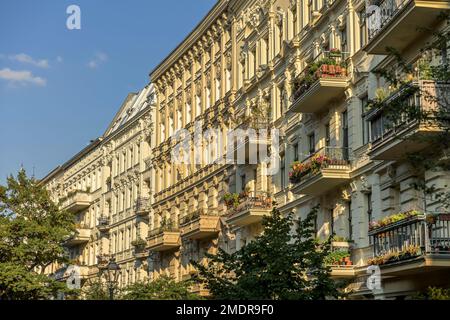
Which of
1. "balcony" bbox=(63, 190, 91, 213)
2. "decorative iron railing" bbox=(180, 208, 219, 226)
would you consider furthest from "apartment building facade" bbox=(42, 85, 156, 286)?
"decorative iron railing" bbox=(180, 208, 219, 226)

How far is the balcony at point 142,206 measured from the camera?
196 ft

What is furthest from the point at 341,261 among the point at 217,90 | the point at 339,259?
the point at 217,90

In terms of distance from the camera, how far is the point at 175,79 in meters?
56.6

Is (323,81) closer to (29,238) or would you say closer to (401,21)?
(401,21)

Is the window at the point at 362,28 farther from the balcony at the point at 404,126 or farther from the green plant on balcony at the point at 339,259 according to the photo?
the green plant on balcony at the point at 339,259

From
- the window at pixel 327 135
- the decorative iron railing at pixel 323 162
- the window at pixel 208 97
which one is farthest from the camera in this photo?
the window at pixel 208 97

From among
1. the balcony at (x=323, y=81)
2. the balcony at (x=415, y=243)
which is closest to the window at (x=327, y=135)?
the balcony at (x=323, y=81)

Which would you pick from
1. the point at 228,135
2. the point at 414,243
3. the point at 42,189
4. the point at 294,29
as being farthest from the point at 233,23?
the point at 414,243

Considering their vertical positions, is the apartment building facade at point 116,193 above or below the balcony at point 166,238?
above

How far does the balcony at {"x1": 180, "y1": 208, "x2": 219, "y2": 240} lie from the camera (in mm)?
45312

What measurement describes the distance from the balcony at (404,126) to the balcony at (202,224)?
20.0 metres

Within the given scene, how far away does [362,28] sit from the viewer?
30234mm

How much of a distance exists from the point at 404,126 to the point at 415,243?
121 inches

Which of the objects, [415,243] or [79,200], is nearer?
[415,243]
